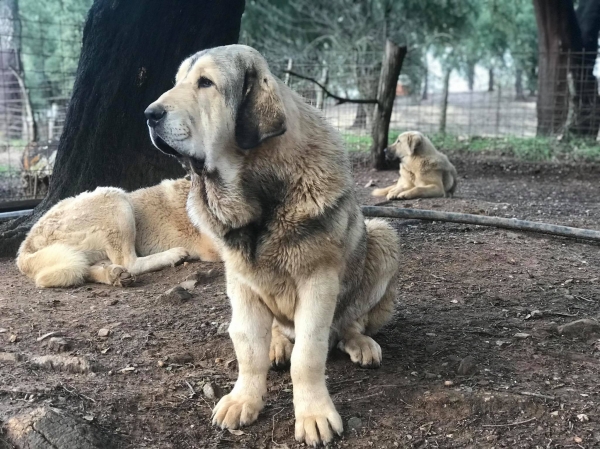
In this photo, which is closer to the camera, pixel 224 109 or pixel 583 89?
pixel 224 109

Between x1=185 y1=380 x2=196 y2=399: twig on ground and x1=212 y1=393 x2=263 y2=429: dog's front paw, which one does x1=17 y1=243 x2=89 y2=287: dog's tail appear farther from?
x1=212 y1=393 x2=263 y2=429: dog's front paw

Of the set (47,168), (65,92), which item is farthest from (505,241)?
(65,92)

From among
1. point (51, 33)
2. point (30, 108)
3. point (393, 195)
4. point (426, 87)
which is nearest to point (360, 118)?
point (426, 87)

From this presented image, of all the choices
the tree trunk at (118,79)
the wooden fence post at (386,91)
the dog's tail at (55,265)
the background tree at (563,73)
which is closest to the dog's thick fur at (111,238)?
the dog's tail at (55,265)

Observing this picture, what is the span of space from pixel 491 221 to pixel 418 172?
400cm

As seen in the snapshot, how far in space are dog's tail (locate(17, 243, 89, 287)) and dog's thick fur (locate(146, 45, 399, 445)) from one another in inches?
111

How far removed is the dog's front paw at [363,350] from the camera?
3709 mm

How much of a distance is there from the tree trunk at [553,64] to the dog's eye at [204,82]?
13.7m

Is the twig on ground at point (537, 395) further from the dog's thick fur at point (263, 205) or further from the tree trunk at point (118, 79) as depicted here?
the tree trunk at point (118, 79)

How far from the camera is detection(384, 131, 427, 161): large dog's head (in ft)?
34.6

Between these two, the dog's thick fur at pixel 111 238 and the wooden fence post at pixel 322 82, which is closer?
the dog's thick fur at pixel 111 238

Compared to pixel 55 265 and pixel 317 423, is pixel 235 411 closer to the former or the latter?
pixel 317 423

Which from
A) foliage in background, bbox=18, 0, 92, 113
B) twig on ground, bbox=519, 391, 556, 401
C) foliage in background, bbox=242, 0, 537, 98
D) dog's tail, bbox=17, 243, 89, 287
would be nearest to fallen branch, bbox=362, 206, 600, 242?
dog's tail, bbox=17, 243, 89, 287

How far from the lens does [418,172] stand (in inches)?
405
